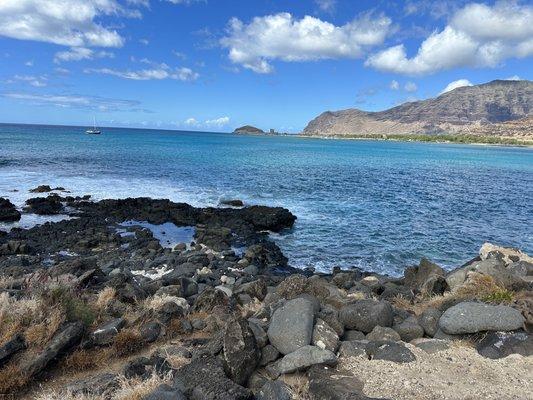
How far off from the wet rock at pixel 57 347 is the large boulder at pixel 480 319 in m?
7.38

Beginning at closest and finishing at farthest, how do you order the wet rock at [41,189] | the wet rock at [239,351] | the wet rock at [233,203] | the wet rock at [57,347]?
the wet rock at [239,351] → the wet rock at [57,347] → the wet rock at [233,203] → the wet rock at [41,189]

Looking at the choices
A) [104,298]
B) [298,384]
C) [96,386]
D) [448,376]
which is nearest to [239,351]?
[298,384]

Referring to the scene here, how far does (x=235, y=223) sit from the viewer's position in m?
27.6

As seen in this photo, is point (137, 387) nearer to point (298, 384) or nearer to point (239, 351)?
point (239, 351)

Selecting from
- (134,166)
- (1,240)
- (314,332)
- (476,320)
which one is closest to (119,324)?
(314,332)

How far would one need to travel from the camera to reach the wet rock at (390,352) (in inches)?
295

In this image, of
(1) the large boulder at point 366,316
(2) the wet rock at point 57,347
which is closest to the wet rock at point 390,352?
(1) the large boulder at point 366,316

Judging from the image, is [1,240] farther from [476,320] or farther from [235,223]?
[476,320]

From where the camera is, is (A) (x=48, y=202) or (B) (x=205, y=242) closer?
(B) (x=205, y=242)

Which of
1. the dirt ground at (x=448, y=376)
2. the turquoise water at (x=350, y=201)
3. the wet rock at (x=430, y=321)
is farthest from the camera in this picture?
the turquoise water at (x=350, y=201)

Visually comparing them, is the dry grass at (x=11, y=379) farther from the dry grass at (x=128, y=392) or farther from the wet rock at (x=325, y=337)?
the wet rock at (x=325, y=337)

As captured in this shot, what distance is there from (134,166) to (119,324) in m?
58.9

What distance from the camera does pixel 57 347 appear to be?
732 cm

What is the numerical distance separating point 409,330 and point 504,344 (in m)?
1.77
